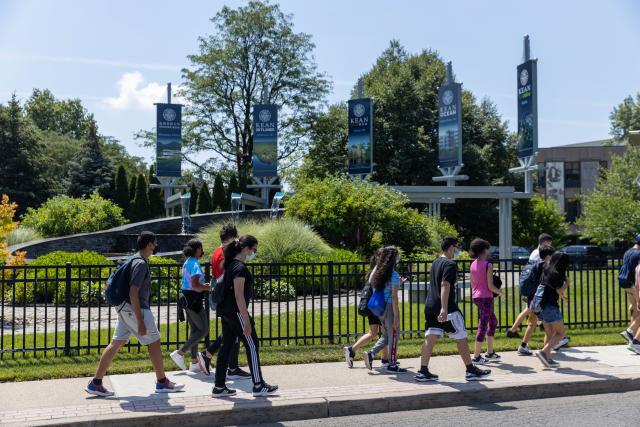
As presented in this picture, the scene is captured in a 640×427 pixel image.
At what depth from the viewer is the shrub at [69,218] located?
93.2 ft

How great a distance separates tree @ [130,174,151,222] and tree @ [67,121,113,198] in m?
6.73

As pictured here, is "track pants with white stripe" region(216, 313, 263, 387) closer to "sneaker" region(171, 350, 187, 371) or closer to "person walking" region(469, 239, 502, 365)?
"sneaker" region(171, 350, 187, 371)

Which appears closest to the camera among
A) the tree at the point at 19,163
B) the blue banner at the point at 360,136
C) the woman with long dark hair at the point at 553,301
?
the woman with long dark hair at the point at 553,301

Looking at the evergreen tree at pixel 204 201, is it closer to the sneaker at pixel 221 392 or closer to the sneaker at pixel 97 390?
the sneaker at pixel 97 390

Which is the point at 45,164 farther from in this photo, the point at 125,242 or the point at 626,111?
the point at 626,111

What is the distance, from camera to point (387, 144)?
4266cm

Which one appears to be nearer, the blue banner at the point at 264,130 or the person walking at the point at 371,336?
the person walking at the point at 371,336

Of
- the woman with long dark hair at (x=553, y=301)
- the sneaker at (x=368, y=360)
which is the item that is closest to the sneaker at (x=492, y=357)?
the woman with long dark hair at (x=553, y=301)

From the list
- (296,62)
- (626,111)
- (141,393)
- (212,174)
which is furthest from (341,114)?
(141,393)

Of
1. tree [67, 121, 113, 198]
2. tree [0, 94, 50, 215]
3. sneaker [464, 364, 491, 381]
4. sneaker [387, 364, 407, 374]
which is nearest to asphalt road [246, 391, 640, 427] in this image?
sneaker [464, 364, 491, 381]

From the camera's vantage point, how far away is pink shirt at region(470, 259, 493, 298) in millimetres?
8883

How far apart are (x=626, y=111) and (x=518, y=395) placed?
64082mm

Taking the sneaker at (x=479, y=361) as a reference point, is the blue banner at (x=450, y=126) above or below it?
above

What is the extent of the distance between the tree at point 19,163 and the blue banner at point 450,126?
32.7 m
